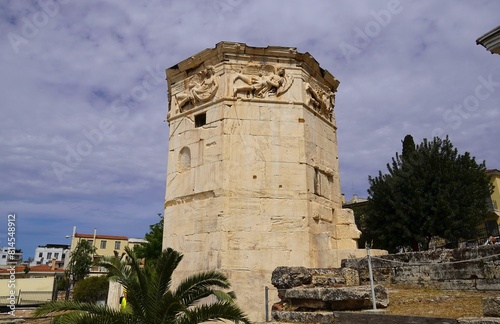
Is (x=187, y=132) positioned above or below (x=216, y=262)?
above

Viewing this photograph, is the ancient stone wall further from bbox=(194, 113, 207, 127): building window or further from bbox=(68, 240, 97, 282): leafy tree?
bbox=(68, 240, 97, 282): leafy tree

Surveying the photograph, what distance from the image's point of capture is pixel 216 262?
9.50 meters

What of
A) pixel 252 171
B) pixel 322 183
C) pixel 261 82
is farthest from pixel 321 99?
pixel 252 171

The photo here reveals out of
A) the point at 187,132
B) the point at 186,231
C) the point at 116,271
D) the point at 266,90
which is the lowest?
the point at 116,271

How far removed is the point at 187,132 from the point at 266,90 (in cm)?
260

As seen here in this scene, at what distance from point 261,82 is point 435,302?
703 cm

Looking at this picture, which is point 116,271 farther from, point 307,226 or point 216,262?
point 307,226

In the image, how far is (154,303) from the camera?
272 inches

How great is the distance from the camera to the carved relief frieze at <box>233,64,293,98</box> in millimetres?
11047

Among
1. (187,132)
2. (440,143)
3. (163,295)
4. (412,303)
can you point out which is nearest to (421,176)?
(440,143)

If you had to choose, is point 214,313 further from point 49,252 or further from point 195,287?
point 49,252

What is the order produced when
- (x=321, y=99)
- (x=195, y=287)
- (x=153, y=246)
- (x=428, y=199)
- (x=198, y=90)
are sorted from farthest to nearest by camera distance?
(x=153, y=246), (x=428, y=199), (x=321, y=99), (x=198, y=90), (x=195, y=287)

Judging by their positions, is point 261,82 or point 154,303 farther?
point 261,82

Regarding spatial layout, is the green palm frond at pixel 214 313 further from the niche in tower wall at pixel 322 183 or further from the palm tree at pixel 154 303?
the niche in tower wall at pixel 322 183
